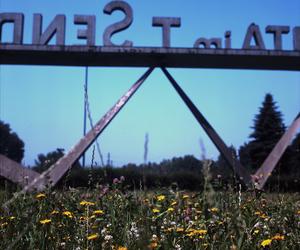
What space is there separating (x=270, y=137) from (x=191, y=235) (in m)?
49.7

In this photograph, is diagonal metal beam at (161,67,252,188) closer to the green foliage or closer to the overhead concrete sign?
the overhead concrete sign

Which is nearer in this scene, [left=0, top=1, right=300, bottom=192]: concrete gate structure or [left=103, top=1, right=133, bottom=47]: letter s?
[left=0, top=1, right=300, bottom=192]: concrete gate structure

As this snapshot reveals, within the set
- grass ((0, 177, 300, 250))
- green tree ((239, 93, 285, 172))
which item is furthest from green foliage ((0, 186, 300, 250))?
green tree ((239, 93, 285, 172))

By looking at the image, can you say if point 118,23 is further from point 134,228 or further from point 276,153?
point 134,228

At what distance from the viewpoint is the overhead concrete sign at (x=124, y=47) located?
10031 mm

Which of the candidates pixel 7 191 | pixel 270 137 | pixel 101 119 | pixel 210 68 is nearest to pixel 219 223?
pixel 7 191

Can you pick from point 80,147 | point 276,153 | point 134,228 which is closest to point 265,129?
point 276,153

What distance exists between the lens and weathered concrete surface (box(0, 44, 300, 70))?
395 inches

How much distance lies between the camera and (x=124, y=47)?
10.1 meters

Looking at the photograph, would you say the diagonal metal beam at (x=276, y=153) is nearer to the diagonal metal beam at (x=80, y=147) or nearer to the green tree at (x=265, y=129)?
the diagonal metal beam at (x=80, y=147)

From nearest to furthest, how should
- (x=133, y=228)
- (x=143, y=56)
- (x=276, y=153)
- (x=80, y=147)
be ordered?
(x=133, y=228)
(x=80, y=147)
(x=143, y=56)
(x=276, y=153)

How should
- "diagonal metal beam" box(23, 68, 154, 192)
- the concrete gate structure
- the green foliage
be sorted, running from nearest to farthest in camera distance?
the green foliage < "diagonal metal beam" box(23, 68, 154, 192) < the concrete gate structure

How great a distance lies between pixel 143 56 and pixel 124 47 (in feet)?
1.93

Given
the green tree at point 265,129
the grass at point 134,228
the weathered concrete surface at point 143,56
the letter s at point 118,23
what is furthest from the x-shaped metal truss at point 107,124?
the green tree at point 265,129
